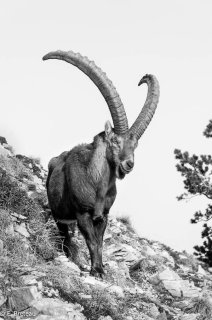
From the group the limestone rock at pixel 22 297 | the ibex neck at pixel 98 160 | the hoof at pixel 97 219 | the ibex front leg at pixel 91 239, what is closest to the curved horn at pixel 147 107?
the ibex neck at pixel 98 160

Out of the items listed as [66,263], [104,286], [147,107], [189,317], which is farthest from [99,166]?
[189,317]

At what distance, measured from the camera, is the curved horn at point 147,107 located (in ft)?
31.2

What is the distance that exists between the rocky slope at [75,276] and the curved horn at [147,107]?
100 inches

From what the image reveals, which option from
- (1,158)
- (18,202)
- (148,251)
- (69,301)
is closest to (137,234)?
(148,251)

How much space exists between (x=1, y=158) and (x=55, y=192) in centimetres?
348

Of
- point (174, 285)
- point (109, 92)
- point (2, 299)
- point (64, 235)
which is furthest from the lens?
point (64, 235)

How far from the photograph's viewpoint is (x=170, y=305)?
9.38m

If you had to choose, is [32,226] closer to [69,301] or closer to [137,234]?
[69,301]

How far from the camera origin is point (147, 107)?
33.1ft

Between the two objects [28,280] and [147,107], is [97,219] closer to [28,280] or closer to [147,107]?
[147,107]

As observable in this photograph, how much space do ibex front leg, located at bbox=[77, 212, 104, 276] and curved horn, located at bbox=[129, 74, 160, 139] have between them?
5.80 feet

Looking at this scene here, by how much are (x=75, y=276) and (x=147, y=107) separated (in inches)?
152

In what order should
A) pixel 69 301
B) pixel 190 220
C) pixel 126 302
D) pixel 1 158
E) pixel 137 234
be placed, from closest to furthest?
pixel 69 301
pixel 126 302
pixel 1 158
pixel 137 234
pixel 190 220

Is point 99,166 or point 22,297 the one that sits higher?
point 99,166
